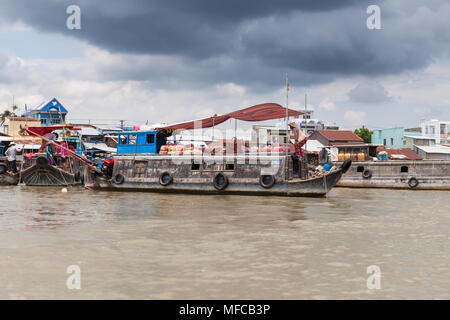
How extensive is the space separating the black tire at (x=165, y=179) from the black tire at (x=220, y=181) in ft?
6.93

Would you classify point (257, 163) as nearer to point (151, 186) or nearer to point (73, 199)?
point (151, 186)

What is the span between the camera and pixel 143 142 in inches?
770

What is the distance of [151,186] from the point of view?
18859 mm

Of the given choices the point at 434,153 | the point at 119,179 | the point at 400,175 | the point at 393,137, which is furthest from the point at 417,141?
the point at 119,179

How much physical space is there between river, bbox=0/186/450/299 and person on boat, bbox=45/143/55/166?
1074cm

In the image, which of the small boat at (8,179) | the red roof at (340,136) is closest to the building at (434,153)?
the red roof at (340,136)

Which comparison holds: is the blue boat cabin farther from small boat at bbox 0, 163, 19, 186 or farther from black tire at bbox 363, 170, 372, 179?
black tire at bbox 363, 170, 372, 179

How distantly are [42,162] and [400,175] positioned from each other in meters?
20.0

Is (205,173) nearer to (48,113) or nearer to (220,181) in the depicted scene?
(220,181)

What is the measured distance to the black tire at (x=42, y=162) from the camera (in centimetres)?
2178

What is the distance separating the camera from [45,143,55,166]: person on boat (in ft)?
74.5

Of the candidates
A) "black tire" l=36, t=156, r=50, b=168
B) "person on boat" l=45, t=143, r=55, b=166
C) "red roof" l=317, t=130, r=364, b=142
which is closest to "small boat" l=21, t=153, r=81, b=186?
"black tire" l=36, t=156, r=50, b=168

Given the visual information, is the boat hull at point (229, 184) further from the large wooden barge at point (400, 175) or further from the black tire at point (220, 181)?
the large wooden barge at point (400, 175)

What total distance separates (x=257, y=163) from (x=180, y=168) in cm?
350
